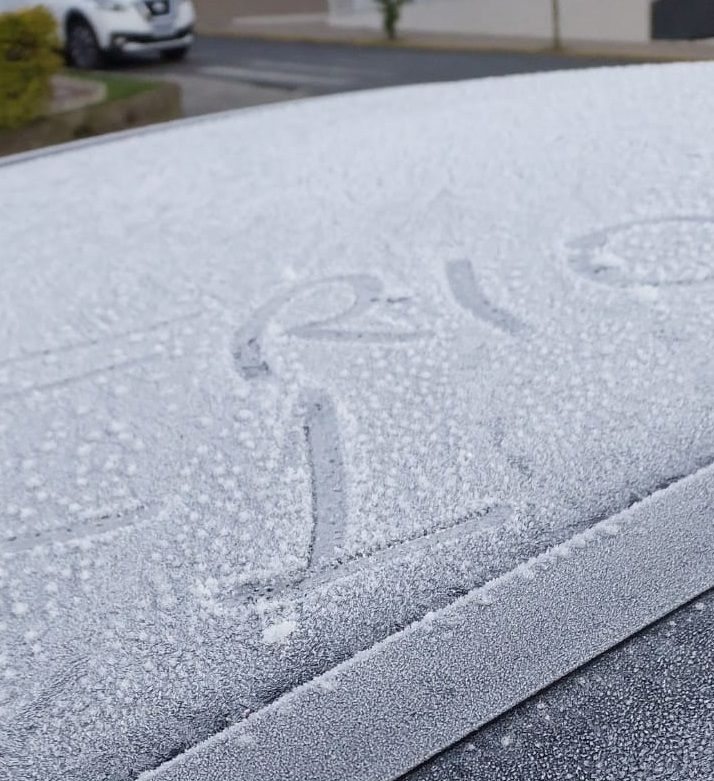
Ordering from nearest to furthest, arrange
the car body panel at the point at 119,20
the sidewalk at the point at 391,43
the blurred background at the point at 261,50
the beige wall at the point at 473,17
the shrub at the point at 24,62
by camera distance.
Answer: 1. the shrub at the point at 24,62
2. the blurred background at the point at 261,50
3. the sidewalk at the point at 391,43
4. the car body panel at the point at 119,20
5. the beige wall at the point at 473,17

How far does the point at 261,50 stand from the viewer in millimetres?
13578

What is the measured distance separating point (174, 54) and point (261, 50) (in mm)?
1490

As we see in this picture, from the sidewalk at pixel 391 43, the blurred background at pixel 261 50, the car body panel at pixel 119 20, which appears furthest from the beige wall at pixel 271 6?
the car body panel at pixel 119 20

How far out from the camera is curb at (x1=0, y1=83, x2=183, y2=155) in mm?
7105

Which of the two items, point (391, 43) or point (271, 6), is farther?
point (271, 6)

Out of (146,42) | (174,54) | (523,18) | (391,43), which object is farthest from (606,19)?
(146,42)

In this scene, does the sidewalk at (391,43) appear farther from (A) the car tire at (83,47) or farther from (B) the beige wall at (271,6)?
(A) the car tire at (83,47)

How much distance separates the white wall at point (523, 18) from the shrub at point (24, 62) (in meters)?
8.67

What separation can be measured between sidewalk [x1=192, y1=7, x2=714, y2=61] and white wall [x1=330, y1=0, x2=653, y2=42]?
93 cm

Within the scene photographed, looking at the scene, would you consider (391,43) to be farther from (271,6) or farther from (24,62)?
(24,62)

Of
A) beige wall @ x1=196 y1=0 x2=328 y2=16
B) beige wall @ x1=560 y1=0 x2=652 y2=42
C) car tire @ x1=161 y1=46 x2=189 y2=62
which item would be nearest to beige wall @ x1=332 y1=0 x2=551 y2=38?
beige wall @ x1=560 y1=0 x2=652 y2=42

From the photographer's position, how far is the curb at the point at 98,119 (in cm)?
711

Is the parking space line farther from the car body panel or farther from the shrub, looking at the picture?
the shrub

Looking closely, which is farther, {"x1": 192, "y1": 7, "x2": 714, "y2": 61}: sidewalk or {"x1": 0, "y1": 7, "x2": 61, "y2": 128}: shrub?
{"x1": 192, "y1": 7, "x2": 714, "y2": 61}: sidewalk
